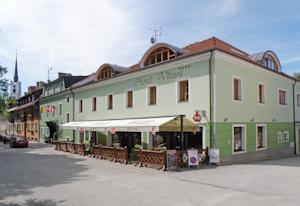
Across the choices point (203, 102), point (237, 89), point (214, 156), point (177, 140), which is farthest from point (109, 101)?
point (214, 156)

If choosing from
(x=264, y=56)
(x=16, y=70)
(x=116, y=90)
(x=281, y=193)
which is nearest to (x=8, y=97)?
(x=116, y=90)

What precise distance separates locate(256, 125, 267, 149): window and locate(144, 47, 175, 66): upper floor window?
7870 mm

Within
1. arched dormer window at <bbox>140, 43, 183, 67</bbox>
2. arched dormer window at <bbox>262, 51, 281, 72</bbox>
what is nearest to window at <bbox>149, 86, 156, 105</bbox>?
arched dormer window at <bbox>140, 43, 183, 67</bbox>

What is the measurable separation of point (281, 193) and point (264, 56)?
49.0 ft

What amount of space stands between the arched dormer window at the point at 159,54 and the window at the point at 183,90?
1.95m

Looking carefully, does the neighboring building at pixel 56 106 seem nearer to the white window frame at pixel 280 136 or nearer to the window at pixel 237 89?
the window at pixel 237 89

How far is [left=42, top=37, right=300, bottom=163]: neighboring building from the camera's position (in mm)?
18562

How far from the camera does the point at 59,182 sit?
1302 centimetres

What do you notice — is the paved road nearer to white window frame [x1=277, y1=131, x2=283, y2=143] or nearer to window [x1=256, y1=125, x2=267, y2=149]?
window [x1=256, y1=125, x2=267, y2=149]

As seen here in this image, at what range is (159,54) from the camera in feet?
73.9

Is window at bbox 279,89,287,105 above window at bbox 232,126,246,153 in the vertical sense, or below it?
above

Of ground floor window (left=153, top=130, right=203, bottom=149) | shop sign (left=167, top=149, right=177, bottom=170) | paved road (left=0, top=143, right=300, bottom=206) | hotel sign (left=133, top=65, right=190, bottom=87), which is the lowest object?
paved road (left=0, top=143, right=300, bottom=206)

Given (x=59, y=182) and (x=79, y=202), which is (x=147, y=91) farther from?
(x=79, y=202)

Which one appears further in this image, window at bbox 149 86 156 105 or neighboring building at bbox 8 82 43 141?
neighboring building at bbox 8 82 43 141
